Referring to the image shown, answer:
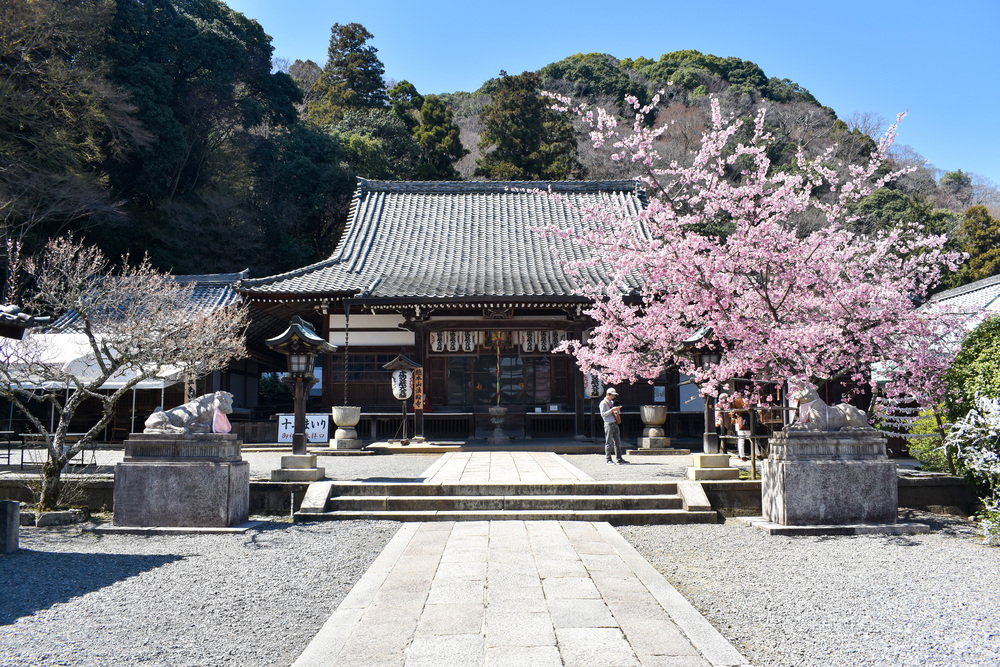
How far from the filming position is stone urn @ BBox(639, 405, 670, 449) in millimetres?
13961

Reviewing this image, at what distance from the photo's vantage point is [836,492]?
7.11 metres

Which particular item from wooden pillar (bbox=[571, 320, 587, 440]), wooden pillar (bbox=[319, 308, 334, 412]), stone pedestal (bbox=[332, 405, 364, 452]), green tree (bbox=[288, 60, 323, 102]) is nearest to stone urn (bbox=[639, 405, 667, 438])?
wooden pillar (bbox=[571, 320, 587, 440])

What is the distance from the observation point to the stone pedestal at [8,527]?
6074 millimetres

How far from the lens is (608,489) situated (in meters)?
8.16

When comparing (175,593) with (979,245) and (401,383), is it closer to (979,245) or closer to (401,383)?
(401,383)

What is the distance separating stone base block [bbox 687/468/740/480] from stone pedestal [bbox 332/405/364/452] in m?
7.94

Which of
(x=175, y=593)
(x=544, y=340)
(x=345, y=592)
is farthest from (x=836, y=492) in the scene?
(x=544, y=340)

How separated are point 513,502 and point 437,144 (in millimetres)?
28861

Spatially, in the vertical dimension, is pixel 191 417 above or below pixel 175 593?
above

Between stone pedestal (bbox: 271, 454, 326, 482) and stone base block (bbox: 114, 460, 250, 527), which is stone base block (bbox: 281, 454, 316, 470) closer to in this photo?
stone pedestal (bbox: 271, 454, 326, 482)

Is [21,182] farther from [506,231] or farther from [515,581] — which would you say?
[515,581]

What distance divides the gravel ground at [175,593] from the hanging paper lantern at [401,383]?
7.11m

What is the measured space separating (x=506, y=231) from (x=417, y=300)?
582cm

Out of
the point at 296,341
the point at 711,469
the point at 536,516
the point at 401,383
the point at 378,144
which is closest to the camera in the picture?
the point at 536,516
